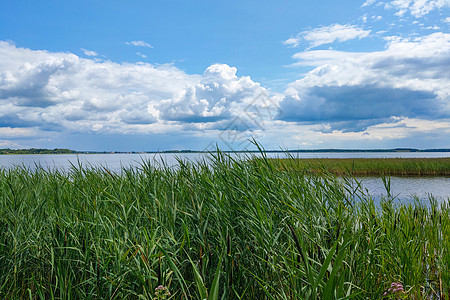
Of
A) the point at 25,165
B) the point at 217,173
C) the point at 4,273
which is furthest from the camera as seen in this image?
the point at 25,165

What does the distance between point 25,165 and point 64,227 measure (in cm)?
469

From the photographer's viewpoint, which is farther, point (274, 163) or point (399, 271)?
point (274, 163)

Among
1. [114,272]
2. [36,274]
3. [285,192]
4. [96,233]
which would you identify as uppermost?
[285,192]

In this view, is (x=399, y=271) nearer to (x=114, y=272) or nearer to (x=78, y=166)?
(x=114, y=272)

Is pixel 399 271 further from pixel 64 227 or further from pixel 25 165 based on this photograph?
pixel 25 165

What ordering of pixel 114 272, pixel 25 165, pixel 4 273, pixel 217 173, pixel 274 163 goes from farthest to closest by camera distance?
pixel 25 165
pixel 274 163
pixel 217 173
pixel 4 273
pixel 114 272

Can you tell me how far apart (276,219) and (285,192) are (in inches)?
13.8

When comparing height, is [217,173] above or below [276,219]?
above

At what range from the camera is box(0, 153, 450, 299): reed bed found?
2859 mm

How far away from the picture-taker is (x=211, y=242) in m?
3.36

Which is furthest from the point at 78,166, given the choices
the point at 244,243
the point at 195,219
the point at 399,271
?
the point at 399,271

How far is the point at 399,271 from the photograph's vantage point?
3.64 metres

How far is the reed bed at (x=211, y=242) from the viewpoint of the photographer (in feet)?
9.38

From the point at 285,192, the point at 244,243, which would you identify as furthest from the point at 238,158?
the point at 244,243
